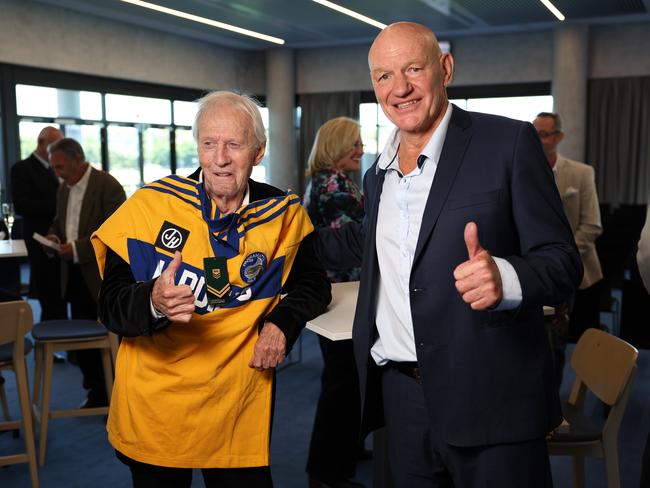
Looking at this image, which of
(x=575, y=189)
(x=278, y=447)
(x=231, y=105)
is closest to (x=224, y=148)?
(x=231, y=105)

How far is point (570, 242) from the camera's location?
4.99 feet

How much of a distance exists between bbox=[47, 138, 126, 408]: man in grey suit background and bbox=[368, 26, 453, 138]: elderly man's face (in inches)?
122

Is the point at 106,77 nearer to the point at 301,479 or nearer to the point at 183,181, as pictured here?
the point at 301,479

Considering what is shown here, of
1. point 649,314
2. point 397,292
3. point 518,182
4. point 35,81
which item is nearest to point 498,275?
point 518,182

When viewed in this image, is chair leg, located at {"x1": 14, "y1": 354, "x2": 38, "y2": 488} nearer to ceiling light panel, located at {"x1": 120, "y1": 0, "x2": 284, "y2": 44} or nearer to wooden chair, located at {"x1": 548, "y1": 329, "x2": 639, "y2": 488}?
wooden chair, located at {"x1": 548, "y1": 329, "x2": 639, "y2": 488}

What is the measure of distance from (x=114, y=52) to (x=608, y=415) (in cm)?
1037

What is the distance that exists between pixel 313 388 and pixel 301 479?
4.77 feet

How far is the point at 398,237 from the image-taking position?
1709 mm

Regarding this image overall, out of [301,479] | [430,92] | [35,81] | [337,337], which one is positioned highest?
[35,81]

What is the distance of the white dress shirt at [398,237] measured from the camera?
65.6 inches

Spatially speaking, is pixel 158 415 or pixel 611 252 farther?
pixel 611 252

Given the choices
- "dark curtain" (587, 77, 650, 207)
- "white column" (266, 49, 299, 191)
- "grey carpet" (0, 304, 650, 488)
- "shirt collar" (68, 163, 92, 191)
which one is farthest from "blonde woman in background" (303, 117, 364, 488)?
"white column" (266, 49, 299, 191)

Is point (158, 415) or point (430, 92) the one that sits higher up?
point (430, 92)

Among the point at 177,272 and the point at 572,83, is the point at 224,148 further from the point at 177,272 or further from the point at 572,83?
the point at 572,83
